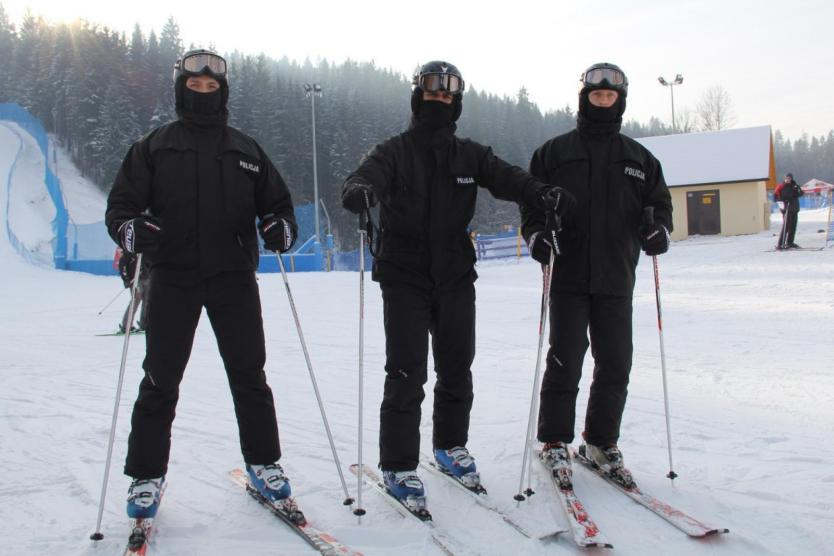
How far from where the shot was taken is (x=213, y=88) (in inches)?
114

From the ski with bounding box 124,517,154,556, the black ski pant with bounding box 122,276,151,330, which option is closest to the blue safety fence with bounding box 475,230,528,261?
the black ski pant with bounding box 122,276,151,330

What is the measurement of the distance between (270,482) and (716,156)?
2906cm

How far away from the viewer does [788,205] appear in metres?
15.6

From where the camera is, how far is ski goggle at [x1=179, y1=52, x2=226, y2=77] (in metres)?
2.85

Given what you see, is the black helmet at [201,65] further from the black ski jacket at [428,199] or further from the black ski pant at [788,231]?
the black ski pant at [788,231]

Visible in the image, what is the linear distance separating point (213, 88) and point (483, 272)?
15521mm

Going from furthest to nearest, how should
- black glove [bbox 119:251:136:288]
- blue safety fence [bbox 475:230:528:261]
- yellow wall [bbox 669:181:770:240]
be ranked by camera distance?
yellow wall [bbox 669:181:770:240] → blue safety fence [bbox 475:230:528:261] → black glove [bbox 119:251:136:288]

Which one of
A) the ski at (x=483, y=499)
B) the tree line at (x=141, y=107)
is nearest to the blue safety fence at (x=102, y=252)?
the ski at (x=483, y=499)

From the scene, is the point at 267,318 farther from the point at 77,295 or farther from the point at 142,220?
the point at 142,220

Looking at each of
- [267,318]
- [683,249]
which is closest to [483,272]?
[683,249]

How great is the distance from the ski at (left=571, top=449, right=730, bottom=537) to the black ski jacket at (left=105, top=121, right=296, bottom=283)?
191 cm

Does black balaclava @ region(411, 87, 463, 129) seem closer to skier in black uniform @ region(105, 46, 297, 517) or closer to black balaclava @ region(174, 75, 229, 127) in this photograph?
skier in black uniform @ region(105, 46, 297, 517)

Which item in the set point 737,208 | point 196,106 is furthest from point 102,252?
point 737,208

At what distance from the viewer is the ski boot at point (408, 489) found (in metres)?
2.79
